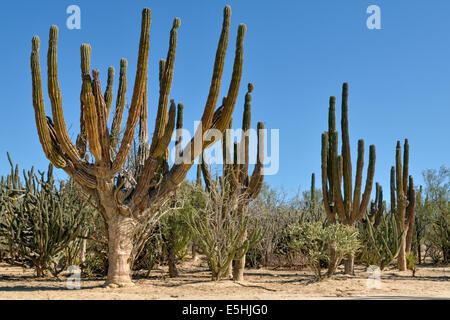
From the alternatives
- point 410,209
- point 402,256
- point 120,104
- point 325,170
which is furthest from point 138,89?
point 410,209

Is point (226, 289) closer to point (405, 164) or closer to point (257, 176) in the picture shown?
point (257, 176)

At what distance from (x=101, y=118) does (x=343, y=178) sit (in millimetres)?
7881

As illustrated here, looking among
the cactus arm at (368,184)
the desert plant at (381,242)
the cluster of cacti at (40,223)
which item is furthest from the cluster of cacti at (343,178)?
the cluster of cacti at (40,223)

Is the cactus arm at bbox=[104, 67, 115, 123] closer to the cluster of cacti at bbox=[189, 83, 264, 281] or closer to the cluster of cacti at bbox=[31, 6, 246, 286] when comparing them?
the cluster of cacti at bbox=[31, 6, 246, 286]

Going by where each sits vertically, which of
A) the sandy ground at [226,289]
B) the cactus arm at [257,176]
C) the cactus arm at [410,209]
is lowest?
the sandy ground at [226,289]

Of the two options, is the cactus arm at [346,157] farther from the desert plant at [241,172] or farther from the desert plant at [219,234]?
the desert plant at [219,234]

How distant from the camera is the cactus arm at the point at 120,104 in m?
11.0

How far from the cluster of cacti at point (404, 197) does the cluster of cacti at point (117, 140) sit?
9.25m
